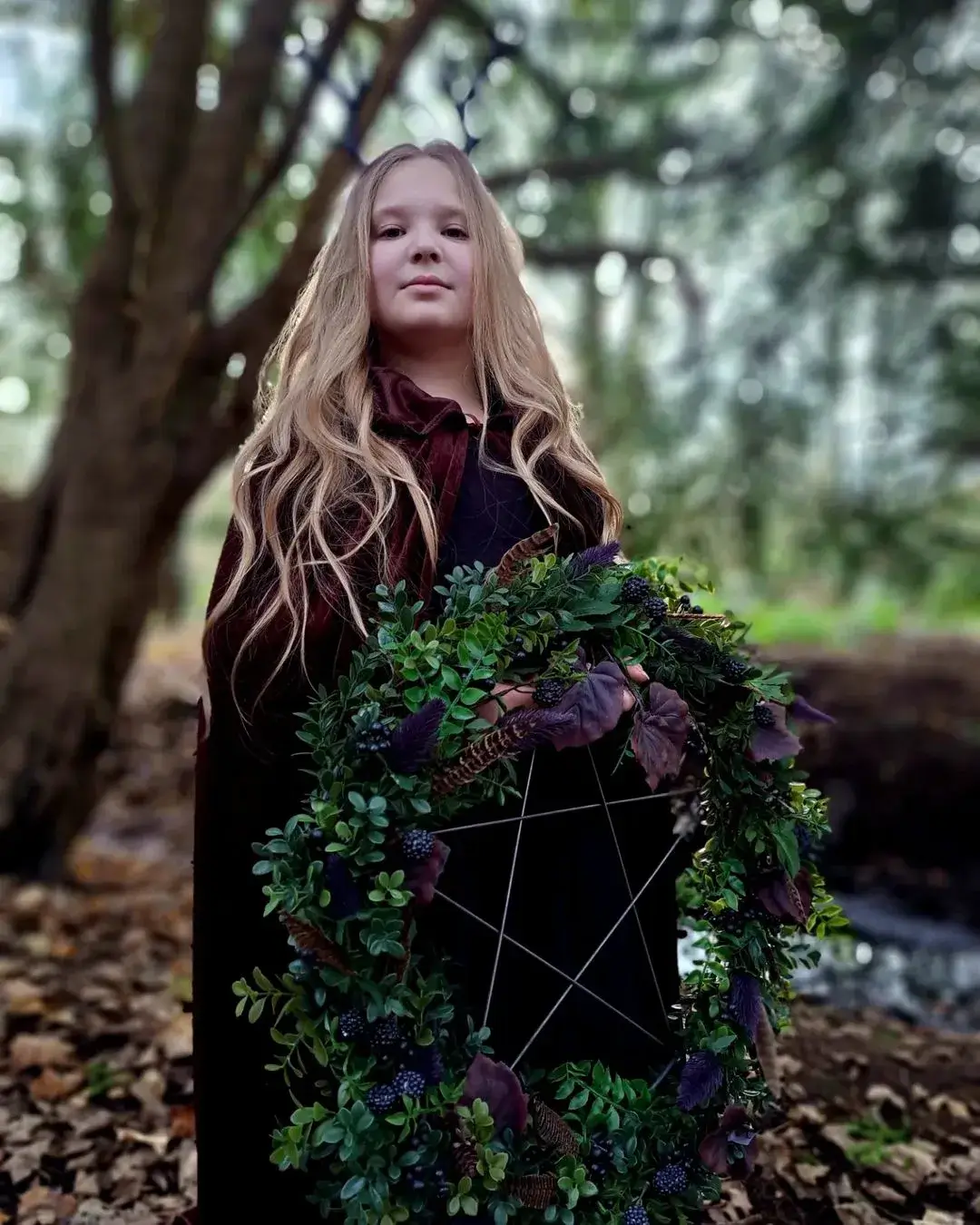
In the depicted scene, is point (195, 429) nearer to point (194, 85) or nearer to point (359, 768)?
point (194, 85)

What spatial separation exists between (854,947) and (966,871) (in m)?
1.77

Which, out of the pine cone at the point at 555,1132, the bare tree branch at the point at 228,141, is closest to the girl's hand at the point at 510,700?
the pine cone at the point at 555,1132

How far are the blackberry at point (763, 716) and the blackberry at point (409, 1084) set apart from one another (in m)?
0.76

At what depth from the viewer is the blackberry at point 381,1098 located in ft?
5.10

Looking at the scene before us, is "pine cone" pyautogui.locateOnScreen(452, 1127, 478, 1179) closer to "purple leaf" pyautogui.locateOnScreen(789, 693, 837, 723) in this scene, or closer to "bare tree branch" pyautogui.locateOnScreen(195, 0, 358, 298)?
"purple leaf" pyautogui.locateOnScreen(789, 693, 837, 723)

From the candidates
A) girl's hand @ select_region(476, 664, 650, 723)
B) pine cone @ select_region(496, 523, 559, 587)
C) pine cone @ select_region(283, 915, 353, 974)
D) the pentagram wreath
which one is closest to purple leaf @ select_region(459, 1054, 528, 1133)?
the pentagram wreath

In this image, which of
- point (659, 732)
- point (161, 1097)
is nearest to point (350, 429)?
point (659, 732)

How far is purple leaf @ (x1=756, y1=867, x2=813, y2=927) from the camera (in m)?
1.85

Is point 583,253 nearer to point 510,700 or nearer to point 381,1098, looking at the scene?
point 510,700

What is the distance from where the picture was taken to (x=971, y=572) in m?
6.41

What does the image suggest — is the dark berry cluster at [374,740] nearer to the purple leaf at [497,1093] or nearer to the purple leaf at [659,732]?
the purple leaf at [659,732]

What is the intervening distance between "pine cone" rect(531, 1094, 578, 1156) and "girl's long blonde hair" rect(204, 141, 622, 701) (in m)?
0.79

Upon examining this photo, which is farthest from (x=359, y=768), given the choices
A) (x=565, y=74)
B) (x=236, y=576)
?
(x=565, y=74)

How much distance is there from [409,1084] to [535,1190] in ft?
0.91
